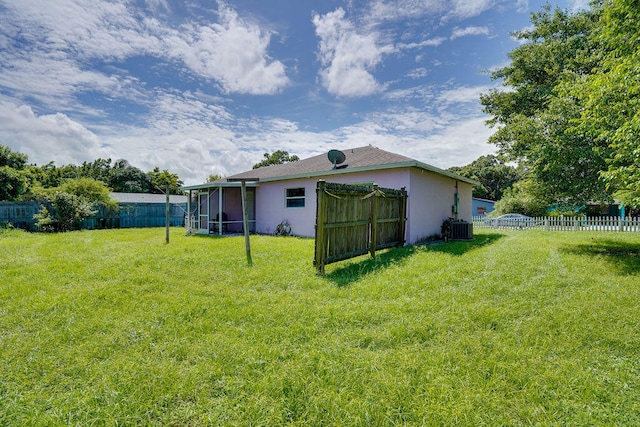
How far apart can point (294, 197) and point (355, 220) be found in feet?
21.6

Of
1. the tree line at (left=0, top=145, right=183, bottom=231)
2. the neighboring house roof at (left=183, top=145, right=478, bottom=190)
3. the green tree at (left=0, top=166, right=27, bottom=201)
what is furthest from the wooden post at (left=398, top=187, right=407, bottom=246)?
the green tree at (left=0, top=166, right=27, bottom=201)

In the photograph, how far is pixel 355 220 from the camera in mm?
7047

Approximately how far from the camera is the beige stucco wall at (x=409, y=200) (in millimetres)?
10258

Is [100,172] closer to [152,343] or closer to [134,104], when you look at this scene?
[134,104]

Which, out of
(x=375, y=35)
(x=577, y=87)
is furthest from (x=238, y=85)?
(x=577, y=87)

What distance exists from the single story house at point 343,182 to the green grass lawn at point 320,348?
498 cm

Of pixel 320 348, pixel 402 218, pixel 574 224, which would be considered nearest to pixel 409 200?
pixel 402 218

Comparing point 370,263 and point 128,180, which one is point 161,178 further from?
point 370,263

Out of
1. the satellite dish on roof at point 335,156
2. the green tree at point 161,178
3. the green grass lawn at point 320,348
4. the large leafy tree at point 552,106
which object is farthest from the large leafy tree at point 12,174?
the green tree at point 161,178

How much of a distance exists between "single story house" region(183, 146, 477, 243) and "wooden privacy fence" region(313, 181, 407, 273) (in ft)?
4.68

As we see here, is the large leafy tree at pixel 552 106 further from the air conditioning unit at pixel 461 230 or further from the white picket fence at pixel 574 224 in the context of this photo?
the white picket fence at pixel 574 224

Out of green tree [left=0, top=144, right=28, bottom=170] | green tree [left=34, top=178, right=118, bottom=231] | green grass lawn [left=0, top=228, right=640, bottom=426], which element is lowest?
green grass lawn [left=0, top=228, right=640, bottom=426]

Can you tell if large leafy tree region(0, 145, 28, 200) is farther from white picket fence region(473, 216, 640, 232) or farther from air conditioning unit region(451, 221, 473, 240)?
white picket fence region(473, 216, 640, 232)

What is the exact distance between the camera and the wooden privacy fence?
19.7 feet
